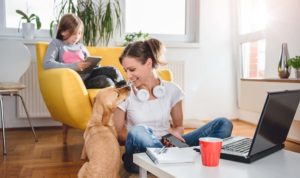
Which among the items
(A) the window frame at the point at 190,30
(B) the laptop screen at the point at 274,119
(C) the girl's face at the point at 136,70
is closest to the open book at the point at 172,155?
(B) the laptop screen at the point at 274,119

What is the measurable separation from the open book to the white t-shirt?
449 mm

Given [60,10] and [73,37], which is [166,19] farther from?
[73,37]

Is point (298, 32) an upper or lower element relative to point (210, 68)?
upper

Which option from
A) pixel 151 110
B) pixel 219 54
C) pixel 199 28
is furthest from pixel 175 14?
pixel 151 110

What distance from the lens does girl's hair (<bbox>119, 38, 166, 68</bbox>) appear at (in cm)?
155

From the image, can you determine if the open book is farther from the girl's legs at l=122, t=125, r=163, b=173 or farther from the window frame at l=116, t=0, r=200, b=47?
the window frame at l=116, t=0, r=200, b=47

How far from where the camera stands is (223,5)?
397 centimetres

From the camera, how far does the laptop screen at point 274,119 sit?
96 centimetres

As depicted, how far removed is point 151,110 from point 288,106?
0.62 metres

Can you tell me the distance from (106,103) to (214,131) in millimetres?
493

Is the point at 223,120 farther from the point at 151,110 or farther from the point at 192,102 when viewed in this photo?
the point at 192,102

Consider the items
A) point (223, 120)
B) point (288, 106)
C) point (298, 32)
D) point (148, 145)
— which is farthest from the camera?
point (298, 32)

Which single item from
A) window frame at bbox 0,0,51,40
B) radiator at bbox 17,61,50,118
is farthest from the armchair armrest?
window frame at bbox 0,0,51,40

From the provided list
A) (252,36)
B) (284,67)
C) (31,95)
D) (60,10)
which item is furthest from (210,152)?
(252,36)
